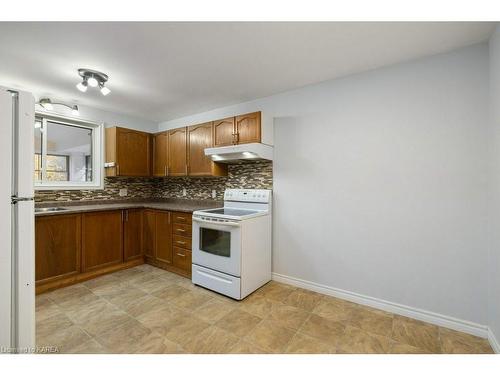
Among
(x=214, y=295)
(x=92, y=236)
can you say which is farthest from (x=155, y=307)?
(x=92, y=236)

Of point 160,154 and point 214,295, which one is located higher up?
point 160,154

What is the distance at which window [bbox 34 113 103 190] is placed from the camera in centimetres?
306

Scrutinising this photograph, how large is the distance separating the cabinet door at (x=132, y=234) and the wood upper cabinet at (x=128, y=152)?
2.13 feet

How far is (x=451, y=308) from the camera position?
1.90 m

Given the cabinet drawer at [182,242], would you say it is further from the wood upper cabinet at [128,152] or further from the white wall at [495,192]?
the white wall at [495,192]

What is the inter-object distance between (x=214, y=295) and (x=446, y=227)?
2280 mm

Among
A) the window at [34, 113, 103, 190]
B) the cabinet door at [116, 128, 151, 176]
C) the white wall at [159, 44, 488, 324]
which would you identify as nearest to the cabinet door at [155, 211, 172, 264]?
the cabinet door at [116, 128, 151, 176]

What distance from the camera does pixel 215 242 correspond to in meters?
2.58

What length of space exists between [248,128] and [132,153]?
79.3 inches

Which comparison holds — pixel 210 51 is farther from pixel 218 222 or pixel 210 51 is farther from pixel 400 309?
pixel 400 309

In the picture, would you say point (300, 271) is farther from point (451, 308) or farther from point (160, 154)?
point (160, 154)

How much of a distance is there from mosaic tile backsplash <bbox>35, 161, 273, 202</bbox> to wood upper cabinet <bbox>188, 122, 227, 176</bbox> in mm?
265

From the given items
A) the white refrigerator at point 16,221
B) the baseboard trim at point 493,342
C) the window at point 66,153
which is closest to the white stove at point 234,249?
the white refrigerator at point 16,221

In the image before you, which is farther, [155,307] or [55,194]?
[55,194]
